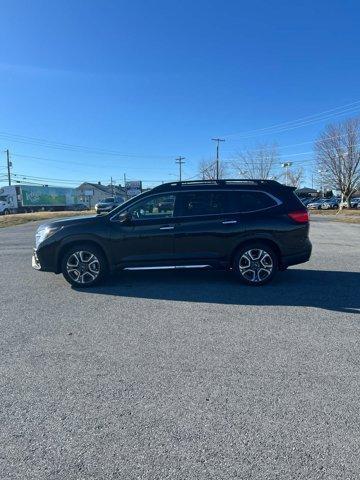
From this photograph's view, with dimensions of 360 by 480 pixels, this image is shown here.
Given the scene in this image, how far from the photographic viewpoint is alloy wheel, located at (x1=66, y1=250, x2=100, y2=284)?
21.1ft

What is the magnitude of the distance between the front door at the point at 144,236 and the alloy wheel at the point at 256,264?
1362 mm

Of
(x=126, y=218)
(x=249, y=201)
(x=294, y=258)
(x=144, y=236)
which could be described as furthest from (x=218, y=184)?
(x=294, y=258)

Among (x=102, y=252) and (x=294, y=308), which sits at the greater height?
(x=102, y=252)

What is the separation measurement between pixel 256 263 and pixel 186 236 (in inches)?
54.5

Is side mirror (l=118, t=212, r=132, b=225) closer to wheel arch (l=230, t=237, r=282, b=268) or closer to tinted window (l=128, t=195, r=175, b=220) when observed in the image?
tinted window (l=128, t=195, r=175, b=220)

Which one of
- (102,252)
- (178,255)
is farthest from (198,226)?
(102,252)

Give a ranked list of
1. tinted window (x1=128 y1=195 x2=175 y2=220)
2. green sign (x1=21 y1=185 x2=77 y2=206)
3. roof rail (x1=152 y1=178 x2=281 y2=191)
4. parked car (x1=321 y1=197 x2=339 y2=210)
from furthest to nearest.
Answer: green sign (x1=21 y1=185 x2=77 y2=206), parked car (x1=321 y1=197 x2=339 y2=210), roof rail (x1=152 y1=178 x2=281 y2=191), tinted window (x1=128 y1=195 x2=175 y2=220)

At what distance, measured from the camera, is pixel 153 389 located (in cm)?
313

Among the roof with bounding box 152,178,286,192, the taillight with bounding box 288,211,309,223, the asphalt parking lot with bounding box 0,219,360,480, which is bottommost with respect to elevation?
the asphalt parking lot with bounding box 0,219,360,480

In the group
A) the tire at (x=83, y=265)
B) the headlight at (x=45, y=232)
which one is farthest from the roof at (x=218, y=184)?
the headlight at (x=45, y=232)

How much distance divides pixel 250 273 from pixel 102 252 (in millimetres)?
2763

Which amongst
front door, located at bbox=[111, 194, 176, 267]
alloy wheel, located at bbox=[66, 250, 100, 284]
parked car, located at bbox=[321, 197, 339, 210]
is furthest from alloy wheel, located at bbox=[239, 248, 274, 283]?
parked car, located at bbox=[321, 197, 339, 210]

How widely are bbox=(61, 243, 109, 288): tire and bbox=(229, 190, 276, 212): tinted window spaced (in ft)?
8.64

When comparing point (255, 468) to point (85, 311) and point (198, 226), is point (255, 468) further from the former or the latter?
point (198, 226)
